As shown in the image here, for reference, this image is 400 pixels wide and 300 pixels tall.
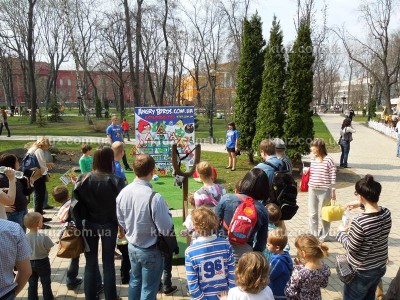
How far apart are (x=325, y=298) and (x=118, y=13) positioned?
31.0 m

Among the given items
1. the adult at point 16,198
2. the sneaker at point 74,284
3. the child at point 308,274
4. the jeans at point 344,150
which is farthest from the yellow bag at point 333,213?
the jeans at point 344,150

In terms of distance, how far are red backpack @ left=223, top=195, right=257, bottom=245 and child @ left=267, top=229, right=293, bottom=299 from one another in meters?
0.22

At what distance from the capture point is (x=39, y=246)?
159 inches

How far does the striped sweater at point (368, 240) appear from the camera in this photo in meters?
3.22

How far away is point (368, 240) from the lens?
3238 millimetres

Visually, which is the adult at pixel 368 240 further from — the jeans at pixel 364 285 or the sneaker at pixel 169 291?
the sneaker at pixel 169 291

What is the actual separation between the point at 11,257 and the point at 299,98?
422 inches

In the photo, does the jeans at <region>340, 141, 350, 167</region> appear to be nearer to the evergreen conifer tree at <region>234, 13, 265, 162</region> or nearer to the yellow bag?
the evergreen conifer tree at <region>234, 13, 265, 162</region>

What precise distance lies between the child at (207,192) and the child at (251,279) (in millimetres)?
1591

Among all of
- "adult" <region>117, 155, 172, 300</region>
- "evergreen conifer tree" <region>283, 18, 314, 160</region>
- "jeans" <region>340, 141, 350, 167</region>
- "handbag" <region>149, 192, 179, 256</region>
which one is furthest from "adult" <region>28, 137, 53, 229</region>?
"jeans" <region>340, 141, 350, 167</region>

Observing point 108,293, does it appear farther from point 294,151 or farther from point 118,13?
point 118,13

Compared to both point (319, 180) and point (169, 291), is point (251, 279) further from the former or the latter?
point (319, 180)

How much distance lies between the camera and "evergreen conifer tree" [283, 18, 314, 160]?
1157 cm

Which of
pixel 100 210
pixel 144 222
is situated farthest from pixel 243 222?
pixel 100 210
